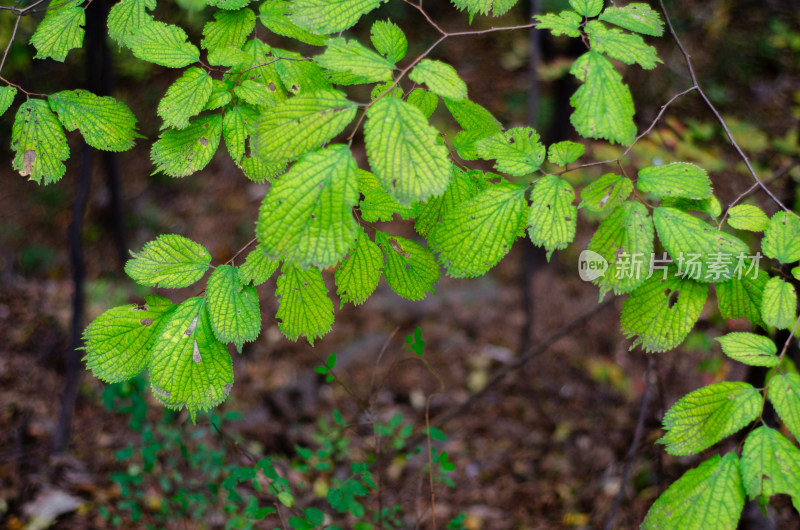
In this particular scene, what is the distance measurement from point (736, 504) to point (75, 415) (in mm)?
3322

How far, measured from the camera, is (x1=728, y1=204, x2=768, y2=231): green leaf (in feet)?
3.41

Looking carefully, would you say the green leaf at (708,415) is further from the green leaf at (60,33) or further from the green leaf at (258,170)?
the green leaf at (60,33)

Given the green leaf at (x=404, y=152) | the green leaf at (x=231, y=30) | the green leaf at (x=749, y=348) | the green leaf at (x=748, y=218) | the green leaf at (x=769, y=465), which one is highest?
the green leaf at (x=231, y=30)

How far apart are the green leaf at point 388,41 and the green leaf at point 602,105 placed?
0.31 m

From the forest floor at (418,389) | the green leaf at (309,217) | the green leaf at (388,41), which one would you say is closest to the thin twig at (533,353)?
the forest floor at (418,389)

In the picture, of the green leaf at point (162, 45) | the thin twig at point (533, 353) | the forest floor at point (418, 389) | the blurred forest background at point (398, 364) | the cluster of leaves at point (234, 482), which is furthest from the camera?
the forest floor at point (418, 389)

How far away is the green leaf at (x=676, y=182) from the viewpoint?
93 cm

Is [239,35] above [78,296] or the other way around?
above

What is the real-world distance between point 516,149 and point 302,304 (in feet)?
1.64

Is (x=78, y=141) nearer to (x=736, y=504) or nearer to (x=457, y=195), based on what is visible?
(x=457, y=195)

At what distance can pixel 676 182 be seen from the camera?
3.10 ft

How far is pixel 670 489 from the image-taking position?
2.99 ft

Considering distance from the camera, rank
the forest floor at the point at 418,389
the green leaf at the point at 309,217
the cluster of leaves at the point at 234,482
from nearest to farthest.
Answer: the green leaf at the point at 309,217 < the cluster of leaves at the point at 234,482 < the forest floor at the point at 418,389

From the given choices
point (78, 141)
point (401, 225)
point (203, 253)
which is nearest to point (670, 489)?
point (203, 253)
